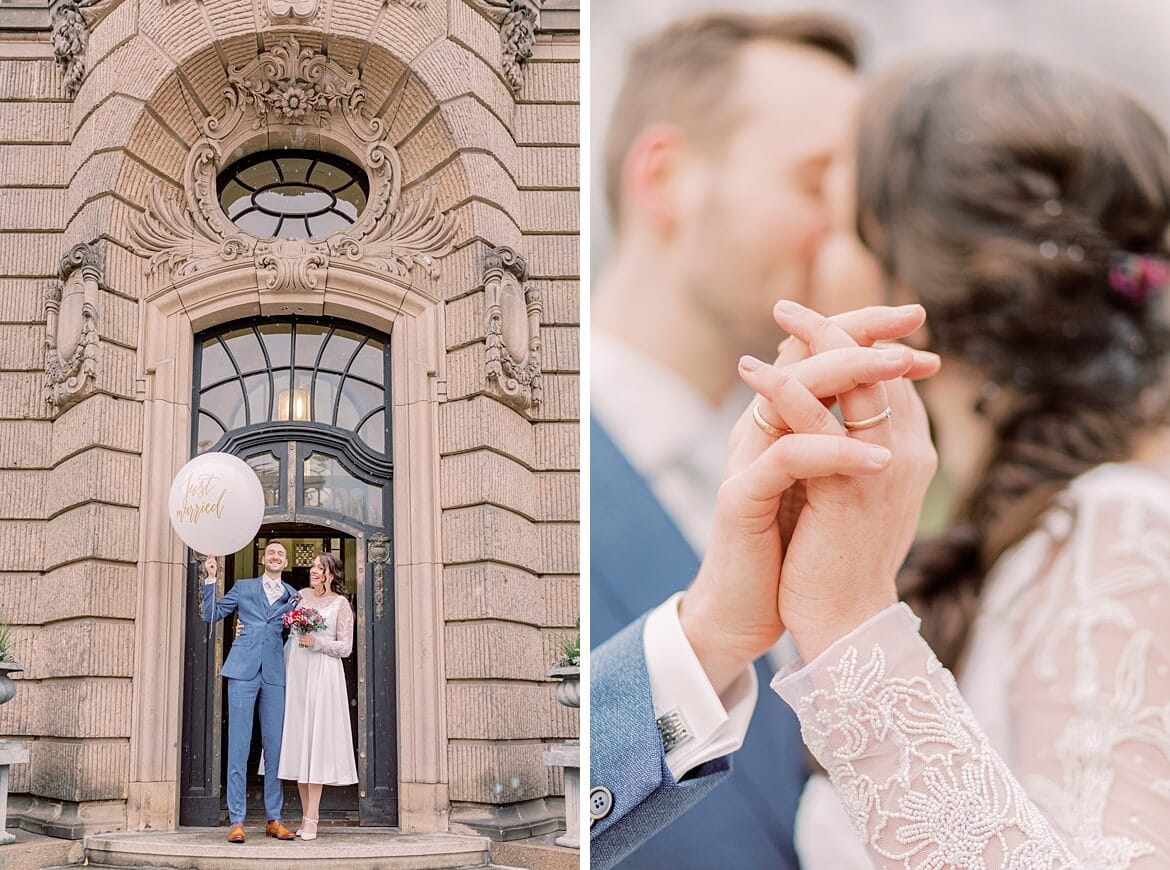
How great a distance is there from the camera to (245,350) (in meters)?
5.11

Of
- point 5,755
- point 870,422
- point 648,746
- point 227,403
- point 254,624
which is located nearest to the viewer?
point 870,422

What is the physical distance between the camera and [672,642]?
5.01ft

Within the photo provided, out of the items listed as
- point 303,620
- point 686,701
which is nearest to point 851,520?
point 686,701

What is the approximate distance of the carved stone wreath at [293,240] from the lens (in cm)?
493

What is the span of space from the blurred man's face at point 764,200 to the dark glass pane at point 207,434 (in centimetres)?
376

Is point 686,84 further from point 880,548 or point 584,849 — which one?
point 584,849

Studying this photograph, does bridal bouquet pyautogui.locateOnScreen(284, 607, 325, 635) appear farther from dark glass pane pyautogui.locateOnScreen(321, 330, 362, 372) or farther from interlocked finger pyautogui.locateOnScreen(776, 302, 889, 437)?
interlocked finger pyautogui.locateOnScreen(776, 302, 889, 437)

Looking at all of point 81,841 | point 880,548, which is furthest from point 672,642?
point 81,841

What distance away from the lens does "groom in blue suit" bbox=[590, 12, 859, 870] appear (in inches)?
72.1

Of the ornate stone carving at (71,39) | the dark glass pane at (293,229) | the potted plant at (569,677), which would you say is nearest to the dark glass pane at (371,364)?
the dark glass pane at (293,229)

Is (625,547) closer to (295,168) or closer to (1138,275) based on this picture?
(1138,275)

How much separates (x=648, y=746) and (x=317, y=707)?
10.2ft

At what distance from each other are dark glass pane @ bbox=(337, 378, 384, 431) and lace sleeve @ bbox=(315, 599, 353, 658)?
1107 millimetres

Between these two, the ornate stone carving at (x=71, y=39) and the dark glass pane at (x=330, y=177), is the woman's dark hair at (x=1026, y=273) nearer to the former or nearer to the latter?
the dark glass pane at (x=330, y=177)
